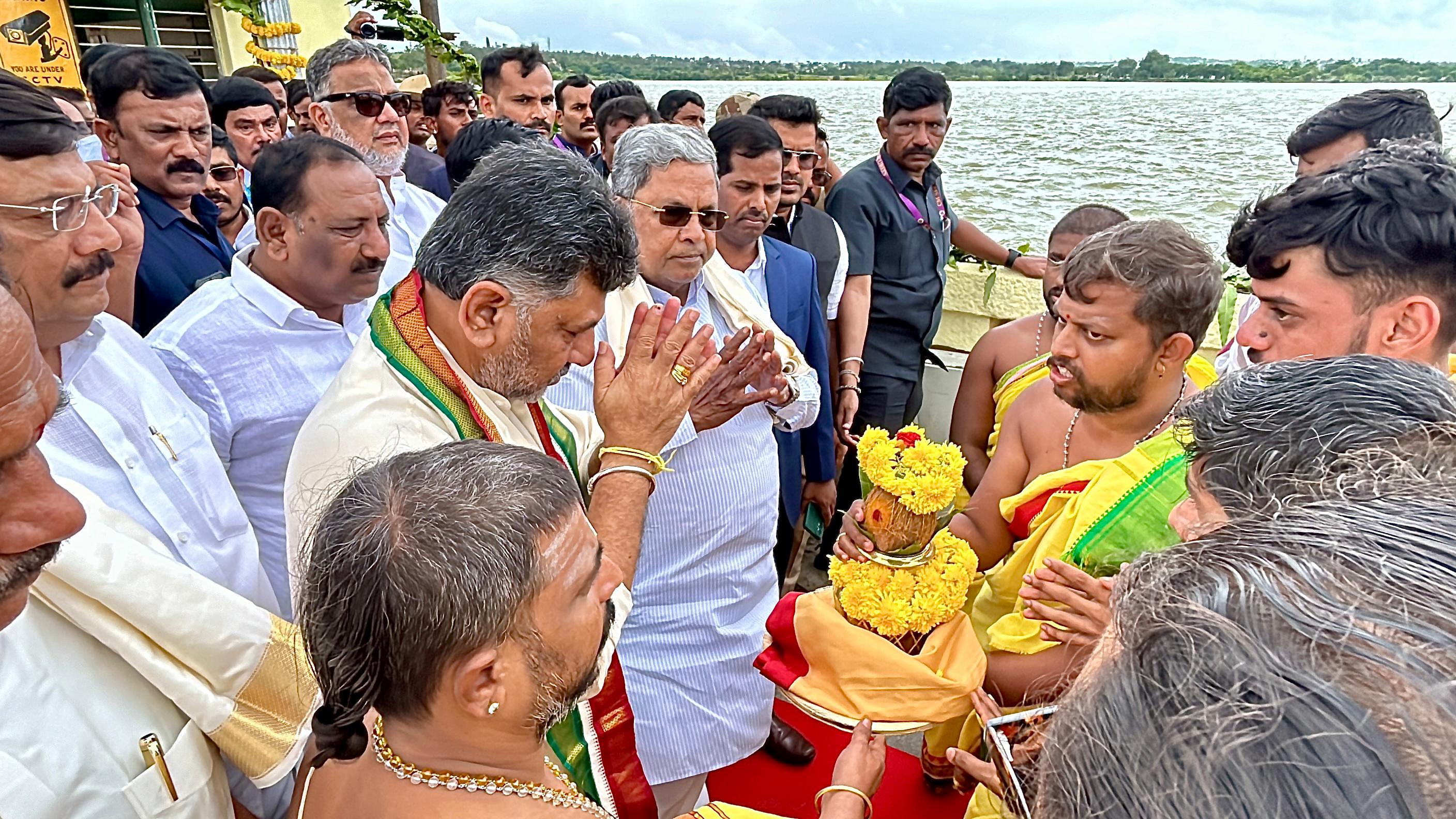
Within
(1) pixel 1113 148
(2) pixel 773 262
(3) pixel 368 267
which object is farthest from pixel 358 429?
(1) pixel 1113 148

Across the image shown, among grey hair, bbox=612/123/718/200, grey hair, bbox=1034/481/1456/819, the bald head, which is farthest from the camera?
grey hair, bbox=612/123/718/200

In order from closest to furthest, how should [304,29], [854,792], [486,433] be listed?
[854,792]
[486,433]
[304,29]

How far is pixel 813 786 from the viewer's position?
317cm

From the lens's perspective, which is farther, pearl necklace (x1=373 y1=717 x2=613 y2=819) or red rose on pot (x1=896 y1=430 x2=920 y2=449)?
red rose on pot (x1=896 y1=430 x2=920 y2=449)

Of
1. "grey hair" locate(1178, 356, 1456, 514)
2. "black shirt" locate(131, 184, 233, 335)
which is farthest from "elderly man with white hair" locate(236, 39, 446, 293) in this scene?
"grey hair" locate(1178, 356, 1456, 514)

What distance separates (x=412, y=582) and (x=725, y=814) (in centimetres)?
67

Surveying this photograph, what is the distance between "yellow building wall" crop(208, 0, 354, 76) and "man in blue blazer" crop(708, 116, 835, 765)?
1037 centimetres

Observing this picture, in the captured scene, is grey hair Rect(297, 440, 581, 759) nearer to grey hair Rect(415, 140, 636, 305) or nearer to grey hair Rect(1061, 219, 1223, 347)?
grey hair Rect(415, 140, 636, 305)

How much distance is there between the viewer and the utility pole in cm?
1102

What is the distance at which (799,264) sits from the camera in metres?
3.82

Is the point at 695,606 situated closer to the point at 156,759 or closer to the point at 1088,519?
the point at 1088,519

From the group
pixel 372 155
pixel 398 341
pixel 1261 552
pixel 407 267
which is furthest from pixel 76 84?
pixel 1261 552

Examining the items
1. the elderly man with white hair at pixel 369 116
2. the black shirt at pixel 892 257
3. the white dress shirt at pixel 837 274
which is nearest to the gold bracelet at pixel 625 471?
the white dress shirt at pixel 837 274

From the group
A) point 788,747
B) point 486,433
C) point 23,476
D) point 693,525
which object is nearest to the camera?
point 23,476
